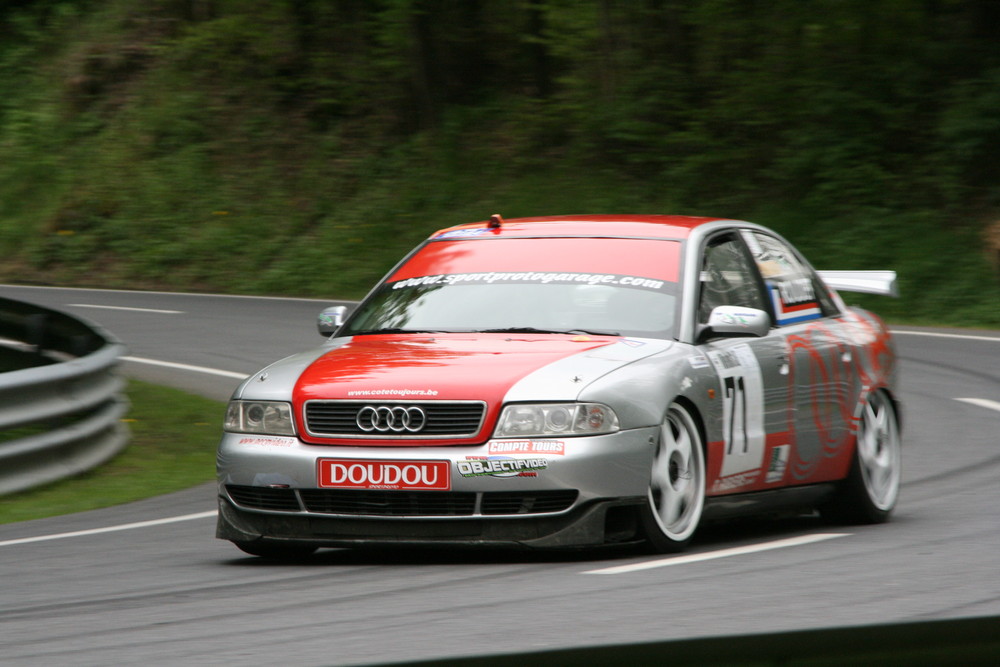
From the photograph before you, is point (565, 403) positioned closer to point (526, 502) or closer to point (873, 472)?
point (526, 502)

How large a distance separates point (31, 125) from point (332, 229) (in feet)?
30.5

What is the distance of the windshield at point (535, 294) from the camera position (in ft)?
23.9

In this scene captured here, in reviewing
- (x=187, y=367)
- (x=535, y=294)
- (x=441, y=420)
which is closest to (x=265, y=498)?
(x=441, y=420)

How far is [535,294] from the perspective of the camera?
7473mm

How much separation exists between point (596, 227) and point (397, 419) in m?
1.93

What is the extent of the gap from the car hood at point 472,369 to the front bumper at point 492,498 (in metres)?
0.18

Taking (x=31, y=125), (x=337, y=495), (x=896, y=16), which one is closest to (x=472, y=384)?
(x=337, y=495)

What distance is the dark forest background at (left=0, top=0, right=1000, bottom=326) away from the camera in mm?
23781

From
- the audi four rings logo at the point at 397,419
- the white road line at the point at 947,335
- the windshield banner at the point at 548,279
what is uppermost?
the windshield banner at the point at 548,279

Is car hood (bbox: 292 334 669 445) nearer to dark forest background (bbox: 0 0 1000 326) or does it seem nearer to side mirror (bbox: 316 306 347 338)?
side mirror (bbox: 316 306 347 338)

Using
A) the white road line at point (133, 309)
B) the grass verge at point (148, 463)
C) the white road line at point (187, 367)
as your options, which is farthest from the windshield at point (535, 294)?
the white road line at point (133, 309)

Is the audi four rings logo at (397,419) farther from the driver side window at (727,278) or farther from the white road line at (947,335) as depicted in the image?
the white road line at (947,335)

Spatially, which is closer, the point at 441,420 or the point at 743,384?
the point at 441,420

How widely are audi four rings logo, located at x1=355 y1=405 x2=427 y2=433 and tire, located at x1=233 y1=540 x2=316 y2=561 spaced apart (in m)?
0.71
